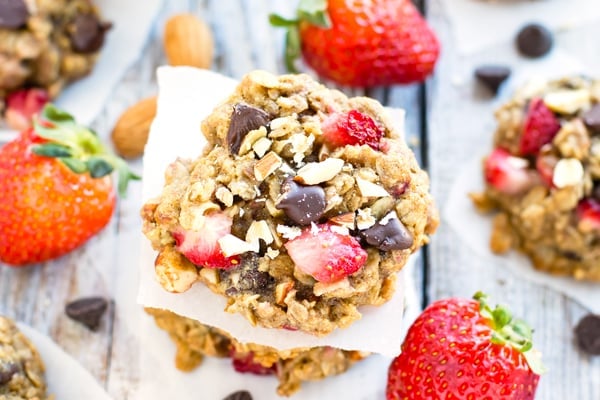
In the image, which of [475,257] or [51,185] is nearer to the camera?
[51,185]

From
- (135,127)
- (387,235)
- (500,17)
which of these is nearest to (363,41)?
(500,17)

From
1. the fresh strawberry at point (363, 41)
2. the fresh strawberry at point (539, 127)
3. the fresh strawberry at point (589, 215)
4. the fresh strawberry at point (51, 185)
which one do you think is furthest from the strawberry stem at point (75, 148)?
the fresh strawberry at point (589, 215)

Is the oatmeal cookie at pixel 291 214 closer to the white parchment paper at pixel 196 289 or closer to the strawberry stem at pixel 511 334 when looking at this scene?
the white parchment paper at pixel 196 289

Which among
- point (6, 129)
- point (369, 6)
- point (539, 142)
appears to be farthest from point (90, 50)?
point (539, 142)

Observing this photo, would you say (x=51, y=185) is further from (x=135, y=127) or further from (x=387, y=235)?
(x=387, y=235)

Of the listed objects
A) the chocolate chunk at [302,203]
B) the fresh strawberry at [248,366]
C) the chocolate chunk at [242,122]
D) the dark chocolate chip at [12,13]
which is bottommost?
the fresh strawberry at [248,366]

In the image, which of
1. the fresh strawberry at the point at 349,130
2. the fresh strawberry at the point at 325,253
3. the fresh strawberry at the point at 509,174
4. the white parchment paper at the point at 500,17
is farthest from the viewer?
the white parchment paper at the point at 500,17

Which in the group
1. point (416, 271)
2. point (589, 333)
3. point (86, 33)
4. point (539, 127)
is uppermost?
point (86, 33)
